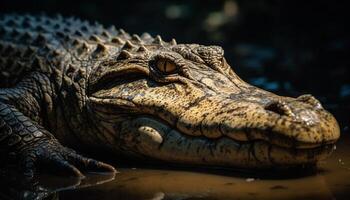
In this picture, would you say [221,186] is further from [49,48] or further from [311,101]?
[49,48]

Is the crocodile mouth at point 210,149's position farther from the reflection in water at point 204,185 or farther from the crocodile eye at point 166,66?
the crocodile eye at point 166,66

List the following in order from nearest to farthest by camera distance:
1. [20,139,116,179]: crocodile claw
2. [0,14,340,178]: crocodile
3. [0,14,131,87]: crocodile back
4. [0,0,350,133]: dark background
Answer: [0,14,340,178]: crocodile
[20,139,116,179]: crocodile claw
[0,14,131,87]: crocodile back
[0,0,350,133]: dark background

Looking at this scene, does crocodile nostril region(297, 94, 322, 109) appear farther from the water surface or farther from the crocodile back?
the crocodile back

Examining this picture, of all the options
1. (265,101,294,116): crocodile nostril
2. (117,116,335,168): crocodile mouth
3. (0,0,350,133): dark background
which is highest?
(0,0,350,133): dark background

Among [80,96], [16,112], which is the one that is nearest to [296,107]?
[80,96]

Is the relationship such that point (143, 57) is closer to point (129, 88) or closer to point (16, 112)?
point (129, 88)

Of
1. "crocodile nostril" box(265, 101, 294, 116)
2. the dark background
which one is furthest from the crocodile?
the dark background

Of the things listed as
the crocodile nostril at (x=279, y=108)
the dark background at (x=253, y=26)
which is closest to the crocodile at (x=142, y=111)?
the crocodile nostril at (x=279, y=108)
